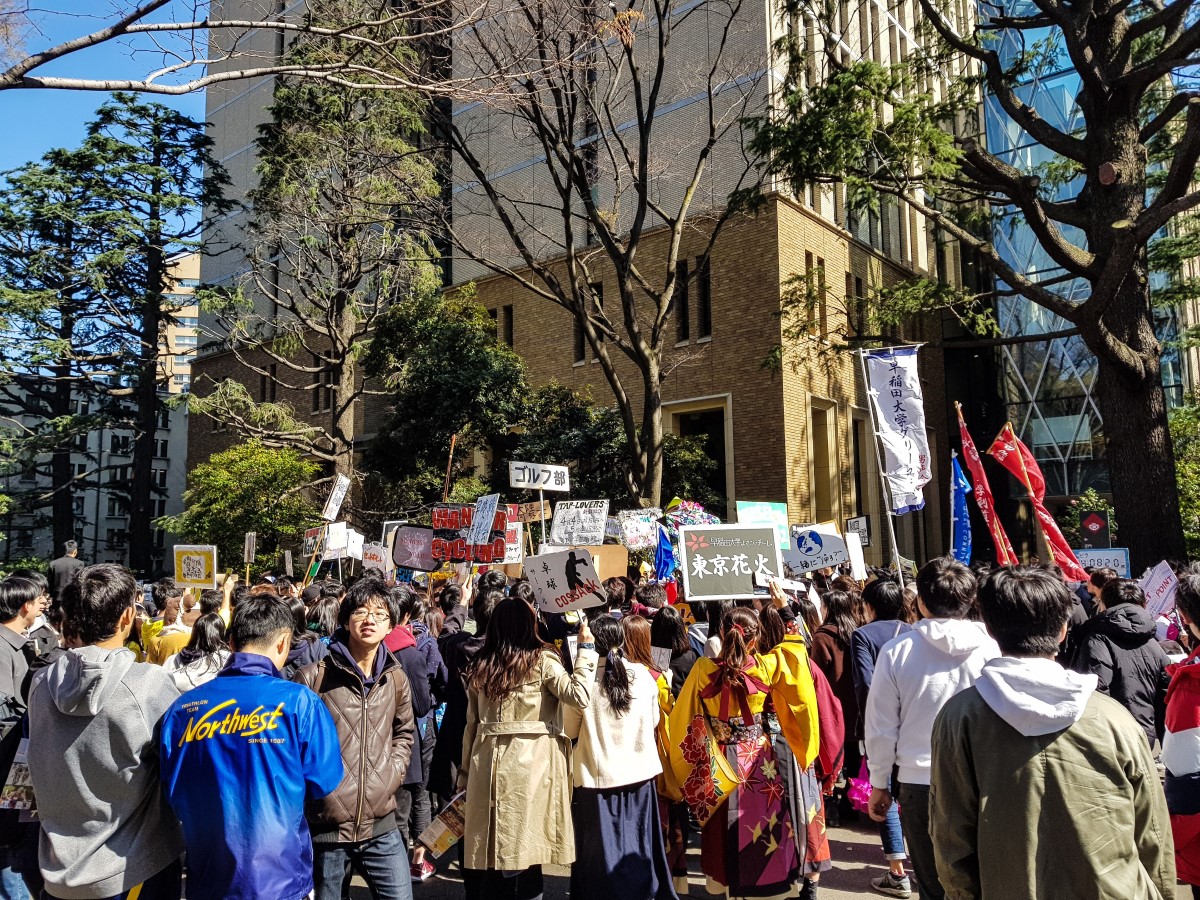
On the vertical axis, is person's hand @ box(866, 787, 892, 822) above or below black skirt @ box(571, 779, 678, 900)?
above

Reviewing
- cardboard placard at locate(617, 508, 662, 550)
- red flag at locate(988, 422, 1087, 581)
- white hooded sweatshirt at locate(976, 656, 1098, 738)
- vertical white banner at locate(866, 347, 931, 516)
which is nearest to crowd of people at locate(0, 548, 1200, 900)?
white hooded sweatshirt at locate(976, 656, 1098, 738)

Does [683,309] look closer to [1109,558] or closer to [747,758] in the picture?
[1109,558]

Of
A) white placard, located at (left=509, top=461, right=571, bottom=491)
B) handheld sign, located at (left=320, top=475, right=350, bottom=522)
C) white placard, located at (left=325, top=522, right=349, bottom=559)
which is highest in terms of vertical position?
white placard, located at (left=509, top=461, right=571, bottom=491)

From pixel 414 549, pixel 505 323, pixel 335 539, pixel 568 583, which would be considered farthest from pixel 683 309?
pixel 568 583

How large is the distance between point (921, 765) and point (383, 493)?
2331 cm

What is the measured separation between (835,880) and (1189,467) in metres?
17.9

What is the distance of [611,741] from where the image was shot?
15.5 ft

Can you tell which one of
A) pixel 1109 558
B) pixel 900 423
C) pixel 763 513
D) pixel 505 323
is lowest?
pixel 1109 558

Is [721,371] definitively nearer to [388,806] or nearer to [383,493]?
[383,493]

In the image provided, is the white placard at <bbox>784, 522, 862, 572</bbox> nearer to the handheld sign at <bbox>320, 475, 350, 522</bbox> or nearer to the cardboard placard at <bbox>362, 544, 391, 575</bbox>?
the cardboard placard at <bbox>362, 544, 391, 575</bbox>

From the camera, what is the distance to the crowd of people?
267cm

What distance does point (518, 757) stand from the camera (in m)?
4.39

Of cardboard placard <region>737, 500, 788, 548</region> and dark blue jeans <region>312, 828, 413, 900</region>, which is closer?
dark blue jeans <region>312, 828, 413, 900</region>

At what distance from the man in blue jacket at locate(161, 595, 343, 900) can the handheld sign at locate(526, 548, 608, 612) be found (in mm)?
2488
